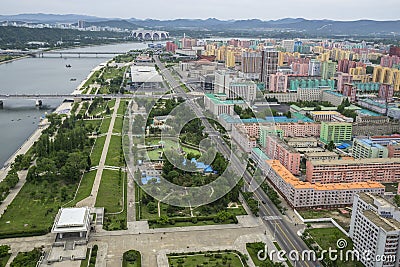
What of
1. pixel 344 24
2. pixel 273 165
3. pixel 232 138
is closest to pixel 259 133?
pixel 232 138

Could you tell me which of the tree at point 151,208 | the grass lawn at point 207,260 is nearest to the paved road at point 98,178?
the tree at point 151,208

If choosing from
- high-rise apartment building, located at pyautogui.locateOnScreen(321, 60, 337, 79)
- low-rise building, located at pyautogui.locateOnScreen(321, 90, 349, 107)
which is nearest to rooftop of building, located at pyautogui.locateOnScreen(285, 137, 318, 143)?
low-rise building, located at pyautogui.locateOnScreen(321, 90, 349, 107)

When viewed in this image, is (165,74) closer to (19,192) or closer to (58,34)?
(19,192)

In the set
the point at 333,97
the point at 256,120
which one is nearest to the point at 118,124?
the point at 256,120

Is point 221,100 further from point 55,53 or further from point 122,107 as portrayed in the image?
point 55,53

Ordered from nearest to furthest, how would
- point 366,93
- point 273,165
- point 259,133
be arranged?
point 273,165 < point 259,133 < point 366,93

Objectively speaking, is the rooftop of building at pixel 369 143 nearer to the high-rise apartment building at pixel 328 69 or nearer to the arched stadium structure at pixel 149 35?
the high-rise apartment building at pixel 328 69
